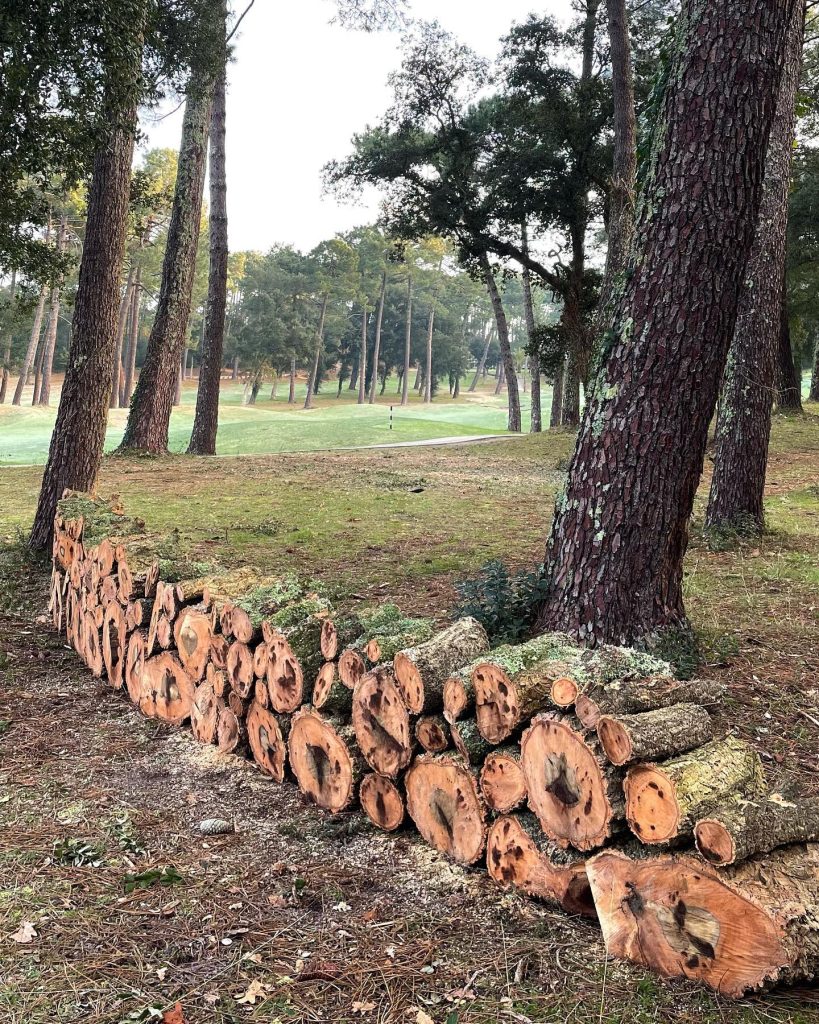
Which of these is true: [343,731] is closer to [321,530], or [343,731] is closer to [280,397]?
[321,530]

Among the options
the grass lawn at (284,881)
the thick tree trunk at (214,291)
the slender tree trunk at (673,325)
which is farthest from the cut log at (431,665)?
the thick tree trunk at (214,291)

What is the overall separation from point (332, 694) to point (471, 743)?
0.76 meters

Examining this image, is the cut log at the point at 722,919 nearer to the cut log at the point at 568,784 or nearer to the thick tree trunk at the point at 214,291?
the cut log at the point at 568,784

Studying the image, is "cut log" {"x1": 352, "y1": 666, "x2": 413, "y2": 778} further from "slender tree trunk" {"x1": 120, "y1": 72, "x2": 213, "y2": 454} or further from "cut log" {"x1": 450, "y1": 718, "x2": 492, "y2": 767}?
"slender tree trunk" {"x1": 120, "y1": 72, "x2": 213, "y2": 454}

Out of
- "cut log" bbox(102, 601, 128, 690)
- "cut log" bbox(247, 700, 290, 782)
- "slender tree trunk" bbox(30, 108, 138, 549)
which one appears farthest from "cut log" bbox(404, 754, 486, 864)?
"slender tree trunk" bbox(30, 108, 138, 549)

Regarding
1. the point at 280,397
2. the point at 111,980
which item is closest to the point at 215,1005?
the point at 111,980

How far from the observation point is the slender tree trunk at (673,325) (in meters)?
3.79

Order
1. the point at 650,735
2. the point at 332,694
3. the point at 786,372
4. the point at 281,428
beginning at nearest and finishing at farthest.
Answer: the point at 650,735 < the point at 332,694 < the point at 786,372 < the point at 281,428

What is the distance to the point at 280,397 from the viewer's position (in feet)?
199

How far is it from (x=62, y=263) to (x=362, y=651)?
22.2 feet

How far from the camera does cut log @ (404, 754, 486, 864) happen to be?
8.98 feet

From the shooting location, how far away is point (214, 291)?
54.1 feet

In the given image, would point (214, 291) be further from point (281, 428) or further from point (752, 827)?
point (752, 827)

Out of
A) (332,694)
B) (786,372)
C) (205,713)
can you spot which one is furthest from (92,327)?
(786,372)
